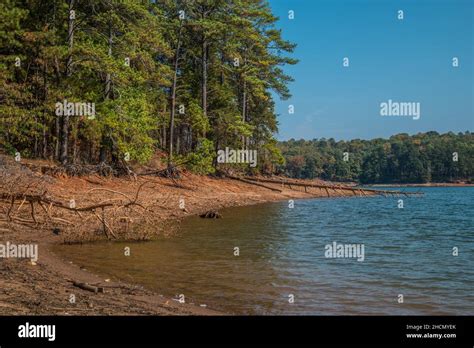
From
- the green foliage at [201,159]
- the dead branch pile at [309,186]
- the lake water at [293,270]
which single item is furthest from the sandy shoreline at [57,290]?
the dead branch pile at [309,186]

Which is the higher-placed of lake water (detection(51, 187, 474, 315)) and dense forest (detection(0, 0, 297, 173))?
dense forest (detection(0, 0, 297, 173))

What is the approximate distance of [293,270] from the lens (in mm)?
12109

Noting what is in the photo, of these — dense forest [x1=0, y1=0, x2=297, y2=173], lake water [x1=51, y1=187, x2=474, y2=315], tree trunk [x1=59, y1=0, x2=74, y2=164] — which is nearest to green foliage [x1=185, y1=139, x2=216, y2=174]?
dense forest [x1=0, y1=0, x2=297, y2=173]

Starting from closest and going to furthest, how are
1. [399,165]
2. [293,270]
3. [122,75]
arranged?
1. [293,270]
2. [122,75]
3. [399,165]

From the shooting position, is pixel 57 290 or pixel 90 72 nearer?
pixel 57 290

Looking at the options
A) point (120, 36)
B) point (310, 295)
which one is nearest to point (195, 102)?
point (120, 36)

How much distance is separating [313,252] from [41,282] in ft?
29.5

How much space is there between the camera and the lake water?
894 cm

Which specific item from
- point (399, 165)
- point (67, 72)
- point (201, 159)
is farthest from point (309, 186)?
point (399, 165)

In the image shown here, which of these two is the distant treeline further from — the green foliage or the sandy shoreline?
the sandy shoreline

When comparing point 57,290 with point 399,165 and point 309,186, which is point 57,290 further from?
point 399,165

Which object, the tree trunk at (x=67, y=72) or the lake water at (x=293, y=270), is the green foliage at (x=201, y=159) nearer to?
the tree trunk at (x=67, y=72)

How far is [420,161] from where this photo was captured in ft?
481

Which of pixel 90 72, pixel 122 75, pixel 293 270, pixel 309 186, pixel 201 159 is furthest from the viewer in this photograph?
pixel 309 186
